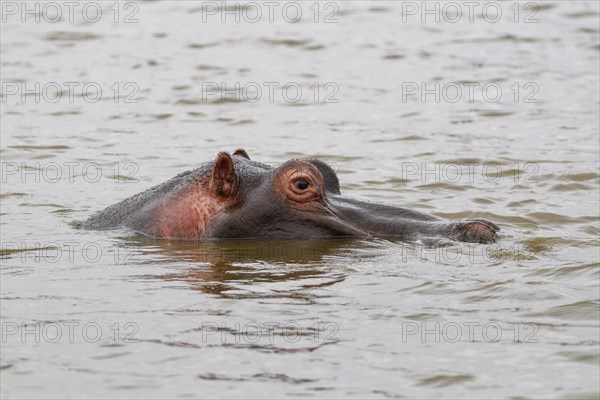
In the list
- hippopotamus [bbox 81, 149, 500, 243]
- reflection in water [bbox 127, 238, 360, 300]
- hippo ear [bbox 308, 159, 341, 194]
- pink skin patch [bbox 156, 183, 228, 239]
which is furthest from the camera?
hippo ear [bbox 308, 159, 341, 194]

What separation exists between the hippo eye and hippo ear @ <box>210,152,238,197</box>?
0.51 metres

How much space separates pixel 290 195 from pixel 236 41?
1366 centimetres

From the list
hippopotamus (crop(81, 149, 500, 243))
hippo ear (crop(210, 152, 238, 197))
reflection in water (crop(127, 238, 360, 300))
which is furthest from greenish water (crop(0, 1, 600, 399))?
hippo ear (crop(210, 152, 238, 197))

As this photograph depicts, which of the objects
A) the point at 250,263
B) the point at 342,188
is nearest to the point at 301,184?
the point at 250,263

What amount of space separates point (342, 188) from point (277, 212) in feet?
11.6

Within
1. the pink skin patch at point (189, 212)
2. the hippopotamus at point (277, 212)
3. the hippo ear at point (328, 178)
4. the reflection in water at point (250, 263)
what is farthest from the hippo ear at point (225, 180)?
the hippo ear at point (328, 178)

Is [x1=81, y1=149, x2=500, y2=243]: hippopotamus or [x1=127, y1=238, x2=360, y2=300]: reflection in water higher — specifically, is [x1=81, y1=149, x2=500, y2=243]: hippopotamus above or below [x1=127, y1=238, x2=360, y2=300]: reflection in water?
above

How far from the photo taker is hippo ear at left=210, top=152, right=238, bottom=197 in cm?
1026

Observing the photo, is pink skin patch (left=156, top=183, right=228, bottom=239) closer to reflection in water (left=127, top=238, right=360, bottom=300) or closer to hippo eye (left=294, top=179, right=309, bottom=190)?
reflection in water (left=127, top=238, right=360, bottom=300)

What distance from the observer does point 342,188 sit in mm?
13836

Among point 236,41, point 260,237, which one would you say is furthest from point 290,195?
point 236,41

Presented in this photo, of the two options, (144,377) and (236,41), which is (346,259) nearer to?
(144,377)

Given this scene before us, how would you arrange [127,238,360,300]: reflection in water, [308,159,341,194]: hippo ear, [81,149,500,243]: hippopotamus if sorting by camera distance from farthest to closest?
1. [308,159,341,194]: hippo ear
2. [81,149,500,243]: hippopotamus
3. [127,238,360,300]: reflection in water

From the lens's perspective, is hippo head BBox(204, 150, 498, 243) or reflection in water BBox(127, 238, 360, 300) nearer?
reflection in water BBox(127, 238, 360, 300)
